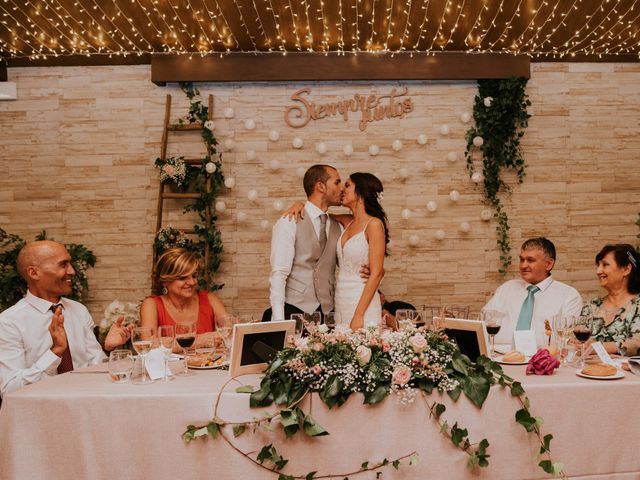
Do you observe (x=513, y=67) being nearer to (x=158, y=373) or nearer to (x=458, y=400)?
(x=458, y=400)

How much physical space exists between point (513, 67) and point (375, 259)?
264cm

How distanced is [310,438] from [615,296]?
214cm

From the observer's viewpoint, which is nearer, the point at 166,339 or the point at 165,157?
the point at 166,339

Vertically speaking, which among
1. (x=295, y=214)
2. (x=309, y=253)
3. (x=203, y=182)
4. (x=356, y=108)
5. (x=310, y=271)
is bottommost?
(x=310, y=271)

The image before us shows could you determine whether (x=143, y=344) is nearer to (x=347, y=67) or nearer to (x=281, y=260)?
(x=281, y=260)

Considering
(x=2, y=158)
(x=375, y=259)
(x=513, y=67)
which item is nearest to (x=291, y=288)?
(x=375, y=259)

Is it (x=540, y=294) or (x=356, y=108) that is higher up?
(x=356, y=108)

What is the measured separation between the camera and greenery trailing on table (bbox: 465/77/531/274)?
512 cm

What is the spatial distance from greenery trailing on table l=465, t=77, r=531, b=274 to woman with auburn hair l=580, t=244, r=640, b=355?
2.00 metres

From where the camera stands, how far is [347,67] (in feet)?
16.7

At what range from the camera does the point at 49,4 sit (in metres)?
4.07

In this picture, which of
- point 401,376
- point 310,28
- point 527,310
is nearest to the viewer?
point 401,376

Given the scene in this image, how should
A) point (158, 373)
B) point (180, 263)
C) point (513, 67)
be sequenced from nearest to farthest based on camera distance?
point (158, 373)
point (180, 263)
point (513, 67)

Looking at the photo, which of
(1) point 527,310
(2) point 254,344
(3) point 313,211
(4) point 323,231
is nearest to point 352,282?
(4) point 323,231
